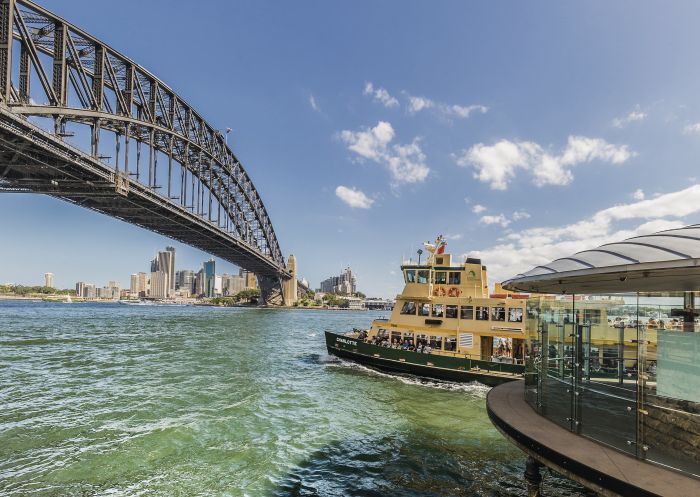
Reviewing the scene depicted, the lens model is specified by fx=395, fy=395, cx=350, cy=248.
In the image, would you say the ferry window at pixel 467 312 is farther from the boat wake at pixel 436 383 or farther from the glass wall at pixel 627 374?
the glass wall at pixel 627 374

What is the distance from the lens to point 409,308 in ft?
80.3

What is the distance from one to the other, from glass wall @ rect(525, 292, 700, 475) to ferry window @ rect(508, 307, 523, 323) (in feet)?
48.4

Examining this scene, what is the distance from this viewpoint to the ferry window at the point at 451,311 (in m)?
23.0

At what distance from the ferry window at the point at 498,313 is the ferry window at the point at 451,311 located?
2035 millimetres

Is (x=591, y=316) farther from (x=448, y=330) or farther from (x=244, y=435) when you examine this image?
(x=448, y=330)

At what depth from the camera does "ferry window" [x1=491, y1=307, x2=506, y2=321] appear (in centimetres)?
2203

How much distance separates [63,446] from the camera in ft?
37.1

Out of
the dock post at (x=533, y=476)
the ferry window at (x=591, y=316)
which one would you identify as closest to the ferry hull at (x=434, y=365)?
the dock post at (x=533, y=476)

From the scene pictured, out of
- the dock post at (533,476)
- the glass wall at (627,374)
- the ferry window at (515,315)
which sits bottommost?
the dock post at (533,476)

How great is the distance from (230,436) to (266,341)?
29241mm

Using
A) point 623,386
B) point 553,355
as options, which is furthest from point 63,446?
point 623,386

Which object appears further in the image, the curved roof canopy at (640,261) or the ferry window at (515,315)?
the ferry window at (515,315)

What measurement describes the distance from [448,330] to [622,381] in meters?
17.1

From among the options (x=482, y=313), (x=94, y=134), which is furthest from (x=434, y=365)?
(x=94, y=134)
